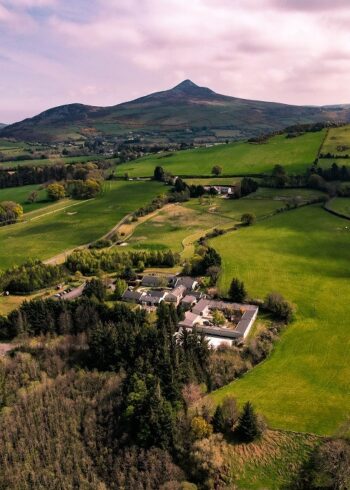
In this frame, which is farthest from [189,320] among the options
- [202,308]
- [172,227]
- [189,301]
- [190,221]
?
[190,221]

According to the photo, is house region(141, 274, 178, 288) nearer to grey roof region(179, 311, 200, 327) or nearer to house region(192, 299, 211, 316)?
house region(192, 299, 211, 316)

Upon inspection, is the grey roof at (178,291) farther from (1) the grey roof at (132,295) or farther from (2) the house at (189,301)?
(1) the grey roof at (132,295)

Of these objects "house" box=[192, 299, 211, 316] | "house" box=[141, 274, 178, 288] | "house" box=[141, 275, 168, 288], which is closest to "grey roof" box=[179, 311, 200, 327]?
"house" box=[192, 299, 211, 316]

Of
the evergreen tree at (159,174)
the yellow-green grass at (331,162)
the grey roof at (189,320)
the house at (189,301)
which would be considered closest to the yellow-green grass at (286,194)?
the yellow-green grass at (331,162)

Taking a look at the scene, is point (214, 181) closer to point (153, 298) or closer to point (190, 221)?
point (190, 221)

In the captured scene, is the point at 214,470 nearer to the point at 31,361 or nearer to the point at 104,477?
the point at 104,477

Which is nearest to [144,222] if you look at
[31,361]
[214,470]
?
[31,361]
